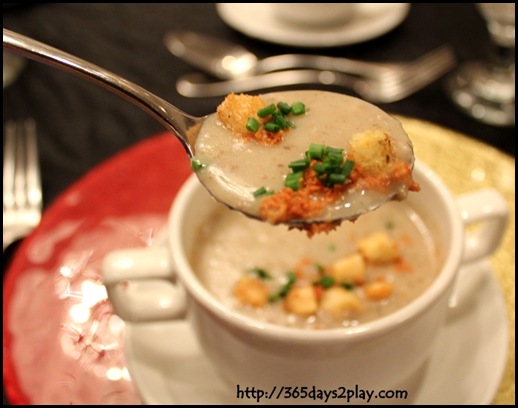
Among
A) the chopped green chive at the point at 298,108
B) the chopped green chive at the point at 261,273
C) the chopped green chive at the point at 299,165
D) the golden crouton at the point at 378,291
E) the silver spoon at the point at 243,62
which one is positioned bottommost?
the silver spoon at the point at 243,62

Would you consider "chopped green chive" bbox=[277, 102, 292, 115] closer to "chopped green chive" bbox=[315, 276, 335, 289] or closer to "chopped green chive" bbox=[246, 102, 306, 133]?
"chopped green chive" bbox=[246, 102, 306, 133]

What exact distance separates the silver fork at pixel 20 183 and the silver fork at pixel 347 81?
582 millimetres

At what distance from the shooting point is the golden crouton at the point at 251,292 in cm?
119

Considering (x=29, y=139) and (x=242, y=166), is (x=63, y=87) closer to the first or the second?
(x=29, y=139)

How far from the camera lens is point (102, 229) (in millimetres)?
1490

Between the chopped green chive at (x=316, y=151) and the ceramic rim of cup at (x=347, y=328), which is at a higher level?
the chopped green chive at (x=316, y=151)

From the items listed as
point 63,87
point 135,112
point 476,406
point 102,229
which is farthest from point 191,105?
point 476,406

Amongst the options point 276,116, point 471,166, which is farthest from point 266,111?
point 471,166

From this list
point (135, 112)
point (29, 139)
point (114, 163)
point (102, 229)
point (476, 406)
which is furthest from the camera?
point (135, 112)

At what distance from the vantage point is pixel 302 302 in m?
1.17

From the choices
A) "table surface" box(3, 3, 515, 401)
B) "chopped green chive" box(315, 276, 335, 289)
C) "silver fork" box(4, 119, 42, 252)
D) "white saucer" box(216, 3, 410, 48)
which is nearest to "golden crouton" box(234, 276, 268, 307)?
Result: "chopped green chive" box(315, 276, 335, 289)

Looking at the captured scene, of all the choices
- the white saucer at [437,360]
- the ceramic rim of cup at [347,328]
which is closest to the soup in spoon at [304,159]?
the ceramic rim of cup at [347,328]

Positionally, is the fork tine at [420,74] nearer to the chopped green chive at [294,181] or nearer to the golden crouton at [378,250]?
the golden crouton at [378,250]

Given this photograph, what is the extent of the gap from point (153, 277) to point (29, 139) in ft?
3.12
